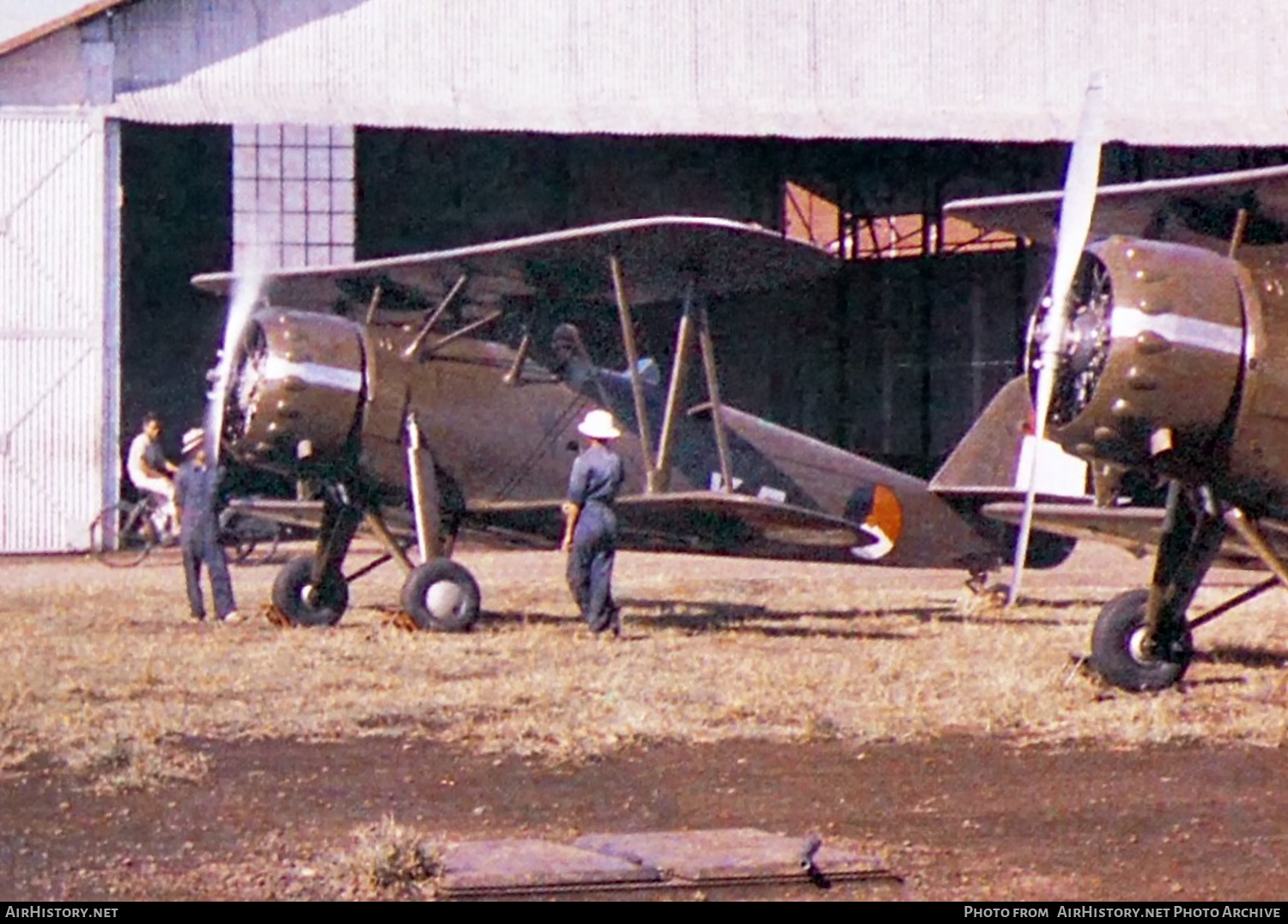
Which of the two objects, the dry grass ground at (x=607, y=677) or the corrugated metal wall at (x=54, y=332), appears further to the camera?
the corrugated metal wall at (x=54, y=332)

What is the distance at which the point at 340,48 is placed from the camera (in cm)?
2448

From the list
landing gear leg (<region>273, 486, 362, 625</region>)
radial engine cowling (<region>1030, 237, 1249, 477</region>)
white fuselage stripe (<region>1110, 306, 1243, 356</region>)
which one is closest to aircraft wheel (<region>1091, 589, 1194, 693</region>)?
radial engine cowling (<region>1030, 237, 1249, 477</region>)

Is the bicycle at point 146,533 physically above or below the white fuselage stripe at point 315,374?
below

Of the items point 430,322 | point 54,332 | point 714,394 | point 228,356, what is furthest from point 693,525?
point 54,332

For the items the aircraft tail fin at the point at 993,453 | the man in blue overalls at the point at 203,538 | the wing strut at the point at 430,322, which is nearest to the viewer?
the wing strut at the point at 430,322

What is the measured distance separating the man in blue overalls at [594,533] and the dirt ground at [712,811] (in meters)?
4.90

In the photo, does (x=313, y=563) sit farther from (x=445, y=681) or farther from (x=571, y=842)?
(x=571, y=842)

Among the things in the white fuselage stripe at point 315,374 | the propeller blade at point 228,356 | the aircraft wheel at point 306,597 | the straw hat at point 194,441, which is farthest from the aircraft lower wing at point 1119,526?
the straw hat at point 194,441

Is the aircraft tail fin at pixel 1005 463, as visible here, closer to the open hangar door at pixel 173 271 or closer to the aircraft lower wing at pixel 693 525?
the aircraft lower wing at pixel 693 525

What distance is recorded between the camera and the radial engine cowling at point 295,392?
571 inches

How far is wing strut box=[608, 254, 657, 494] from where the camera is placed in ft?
48.6

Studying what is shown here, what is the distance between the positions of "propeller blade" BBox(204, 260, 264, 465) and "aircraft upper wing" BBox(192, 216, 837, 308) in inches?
4.5

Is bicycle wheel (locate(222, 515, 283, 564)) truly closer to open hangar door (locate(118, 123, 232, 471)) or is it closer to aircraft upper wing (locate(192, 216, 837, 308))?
aircraft upper wing (locate(192, 216, 837, 308))
